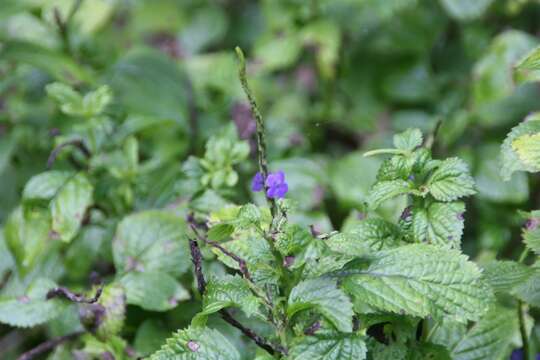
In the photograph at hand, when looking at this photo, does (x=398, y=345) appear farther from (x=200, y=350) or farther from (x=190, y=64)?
(x=190, y=64)

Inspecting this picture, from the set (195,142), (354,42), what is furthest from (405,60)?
(195,142)

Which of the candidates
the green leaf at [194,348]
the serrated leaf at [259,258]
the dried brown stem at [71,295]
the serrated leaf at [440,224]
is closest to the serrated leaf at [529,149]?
the serrated leaf at [440,224]

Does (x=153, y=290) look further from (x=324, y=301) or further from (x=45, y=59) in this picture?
(x=45, y=59)

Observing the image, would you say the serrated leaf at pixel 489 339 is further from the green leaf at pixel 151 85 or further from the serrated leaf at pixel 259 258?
the green leaf at pixel 151 85

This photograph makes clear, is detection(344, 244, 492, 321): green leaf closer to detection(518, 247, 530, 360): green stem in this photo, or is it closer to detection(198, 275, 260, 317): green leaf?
detection(198, 275, 260, 317): green leaf

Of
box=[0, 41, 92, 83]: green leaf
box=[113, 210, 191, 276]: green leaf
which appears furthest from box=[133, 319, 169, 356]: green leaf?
box=[0, 41, 92, 83]: green leaf

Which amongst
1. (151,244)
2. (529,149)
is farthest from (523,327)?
(151,244)

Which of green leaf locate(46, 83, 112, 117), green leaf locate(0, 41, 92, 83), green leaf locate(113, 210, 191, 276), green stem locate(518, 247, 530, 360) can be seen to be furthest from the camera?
green leaf locate(0, 41, 92, 83)

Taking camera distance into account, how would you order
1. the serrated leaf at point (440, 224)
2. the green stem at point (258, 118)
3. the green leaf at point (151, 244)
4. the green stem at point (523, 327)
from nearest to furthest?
the green stem at point (258, 118) < the serrated leaf at point (440, 224) < the green stem at point (523, 327) < the green leaf at point (151, 244)
